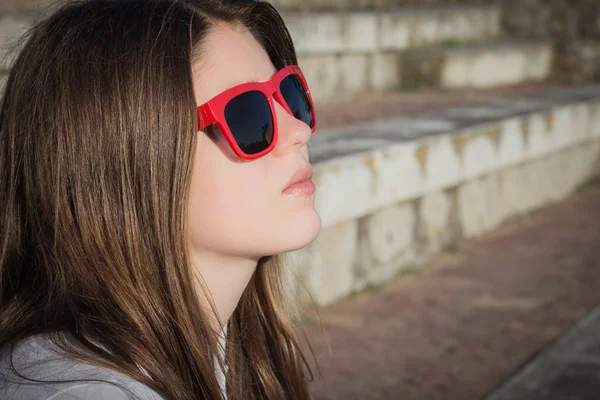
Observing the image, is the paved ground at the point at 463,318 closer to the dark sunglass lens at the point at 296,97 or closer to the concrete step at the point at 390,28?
the dark sunglass lens at the point at 296,97

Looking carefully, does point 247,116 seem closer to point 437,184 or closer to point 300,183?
point 300,183

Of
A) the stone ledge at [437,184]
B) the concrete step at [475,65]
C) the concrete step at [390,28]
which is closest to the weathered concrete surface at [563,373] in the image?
the stone ledge at [437,184]

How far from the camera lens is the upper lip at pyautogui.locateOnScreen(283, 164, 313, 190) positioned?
1.71 m

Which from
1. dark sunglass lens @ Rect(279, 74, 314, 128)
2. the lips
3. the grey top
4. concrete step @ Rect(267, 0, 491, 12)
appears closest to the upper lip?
the lips

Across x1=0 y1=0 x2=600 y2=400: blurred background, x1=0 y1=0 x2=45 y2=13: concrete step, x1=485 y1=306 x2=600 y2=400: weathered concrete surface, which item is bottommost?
x1=485 y1=306 x2=600 y2=400: weathered concrete surface

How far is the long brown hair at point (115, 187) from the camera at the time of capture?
4.93 feet

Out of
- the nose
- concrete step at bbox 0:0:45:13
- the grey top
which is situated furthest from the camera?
concrete step at bbox 0:0:45:13

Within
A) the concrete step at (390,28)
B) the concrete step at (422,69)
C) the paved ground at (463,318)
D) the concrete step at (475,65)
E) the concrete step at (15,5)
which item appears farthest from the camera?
the concrete step at (475,65)

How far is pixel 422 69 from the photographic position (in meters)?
7.27

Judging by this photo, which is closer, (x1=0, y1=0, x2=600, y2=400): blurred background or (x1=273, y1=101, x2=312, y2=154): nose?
(x1=273, y1=101, x2=312, y2=154): nose

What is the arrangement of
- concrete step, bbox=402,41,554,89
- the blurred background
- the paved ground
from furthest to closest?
1. concrete step, bbox=402,41,554,89
2. the blurred background
3. the paved ground

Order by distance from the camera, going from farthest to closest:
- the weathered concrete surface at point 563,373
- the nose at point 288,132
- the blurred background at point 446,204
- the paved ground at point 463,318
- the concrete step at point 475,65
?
the concrete step at point 475,65
the blurred background at point 446,204
the paved ground at point 463,318
the weathered concrete surface at point 563,373
the nose at point 288,132

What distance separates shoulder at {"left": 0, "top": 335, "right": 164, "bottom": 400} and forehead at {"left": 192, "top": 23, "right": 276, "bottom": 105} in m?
0.52

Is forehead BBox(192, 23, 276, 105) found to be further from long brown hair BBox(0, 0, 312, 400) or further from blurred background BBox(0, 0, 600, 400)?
blurred background BBox(0, 0, 600, 400)
